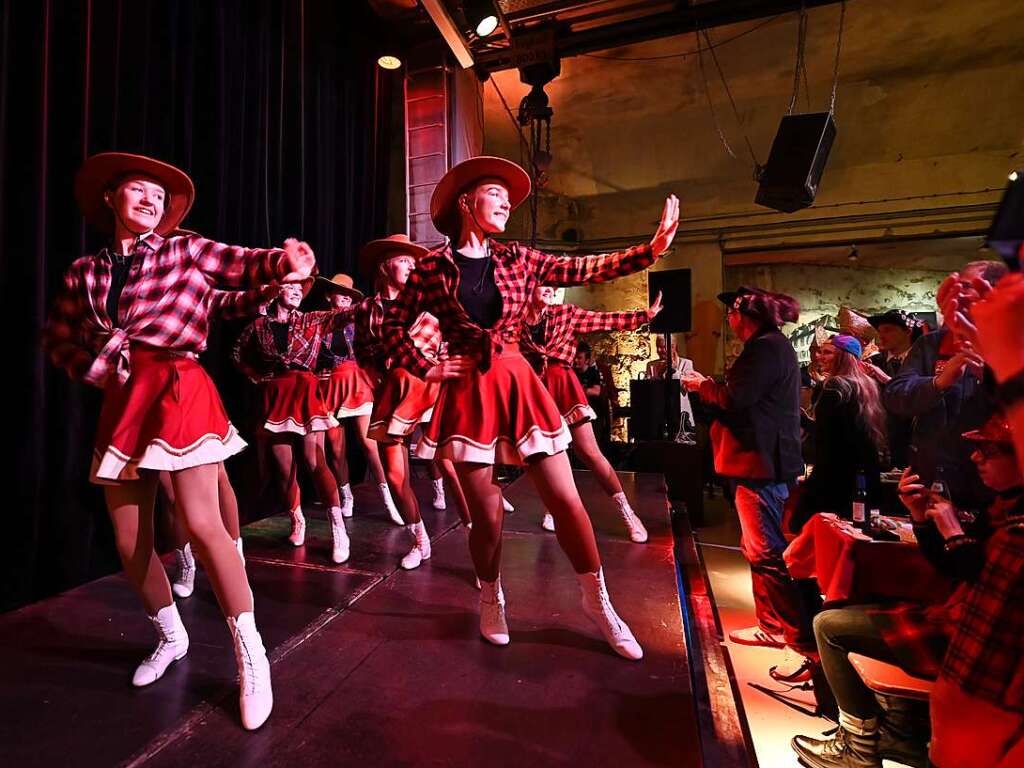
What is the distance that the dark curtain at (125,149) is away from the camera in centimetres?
279

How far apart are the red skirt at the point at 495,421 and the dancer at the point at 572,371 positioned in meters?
1.42

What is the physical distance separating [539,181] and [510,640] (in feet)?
18.9

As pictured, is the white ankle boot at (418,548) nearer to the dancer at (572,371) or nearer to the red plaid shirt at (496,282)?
the dancer at (572,371)

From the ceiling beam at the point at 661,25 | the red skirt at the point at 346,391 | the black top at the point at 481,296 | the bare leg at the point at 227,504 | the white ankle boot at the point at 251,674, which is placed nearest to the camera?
the white ankle boot at the point at 251,674

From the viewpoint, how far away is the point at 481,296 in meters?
1.93

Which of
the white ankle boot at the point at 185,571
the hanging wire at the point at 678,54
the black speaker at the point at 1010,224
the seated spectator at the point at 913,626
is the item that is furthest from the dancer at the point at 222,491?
the hanging wire at the point at 678,54

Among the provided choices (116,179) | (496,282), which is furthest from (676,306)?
(116,179)

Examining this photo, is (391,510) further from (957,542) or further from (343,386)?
(957,542)

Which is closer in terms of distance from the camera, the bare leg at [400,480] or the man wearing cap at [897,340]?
the bare leg at [400,480]

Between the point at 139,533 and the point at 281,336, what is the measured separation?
1949 mm

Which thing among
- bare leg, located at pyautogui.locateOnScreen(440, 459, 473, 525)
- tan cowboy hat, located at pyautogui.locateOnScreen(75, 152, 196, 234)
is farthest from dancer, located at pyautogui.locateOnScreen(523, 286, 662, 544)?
tan cowboy hat, located at pyautogui.locateOnScreen(75, 152, 196, 234)

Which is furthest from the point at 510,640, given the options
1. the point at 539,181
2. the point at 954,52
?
the point at 954,52

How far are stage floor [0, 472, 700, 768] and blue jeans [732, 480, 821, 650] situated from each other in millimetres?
513

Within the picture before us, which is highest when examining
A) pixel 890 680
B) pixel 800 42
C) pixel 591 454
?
pixel 800 42
